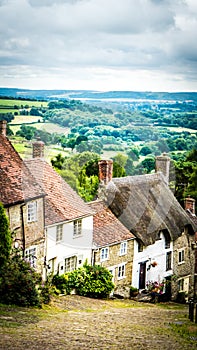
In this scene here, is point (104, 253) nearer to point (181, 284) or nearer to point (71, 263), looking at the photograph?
point (71, 263)

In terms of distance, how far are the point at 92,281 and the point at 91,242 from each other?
86.0 inches

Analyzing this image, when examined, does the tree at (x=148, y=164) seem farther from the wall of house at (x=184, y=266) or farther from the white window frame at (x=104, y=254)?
the white window frame at (x=104, y=254)

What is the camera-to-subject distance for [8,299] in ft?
64.6

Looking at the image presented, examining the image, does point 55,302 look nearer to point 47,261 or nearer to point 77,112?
point 47,261

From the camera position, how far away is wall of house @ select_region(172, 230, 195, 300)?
35.1 meters

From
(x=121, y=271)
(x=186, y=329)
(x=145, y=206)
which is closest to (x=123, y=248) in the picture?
(x=121, y=271)

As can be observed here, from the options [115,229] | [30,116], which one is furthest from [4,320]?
[30,116]

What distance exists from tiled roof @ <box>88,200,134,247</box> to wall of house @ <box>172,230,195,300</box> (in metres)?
5.50

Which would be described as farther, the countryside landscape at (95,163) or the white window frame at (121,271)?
the white window frame at (121,271)

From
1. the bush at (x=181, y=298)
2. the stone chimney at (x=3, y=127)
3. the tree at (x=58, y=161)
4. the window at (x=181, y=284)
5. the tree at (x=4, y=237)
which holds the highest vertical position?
the stone chimney at (x=3, y=127)

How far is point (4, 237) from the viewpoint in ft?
67.2

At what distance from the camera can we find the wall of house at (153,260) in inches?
1251

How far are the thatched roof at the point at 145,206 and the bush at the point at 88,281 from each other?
415cm

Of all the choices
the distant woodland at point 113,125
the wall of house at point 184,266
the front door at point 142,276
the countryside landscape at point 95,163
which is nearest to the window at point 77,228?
the countryside landscape at point 95,163
